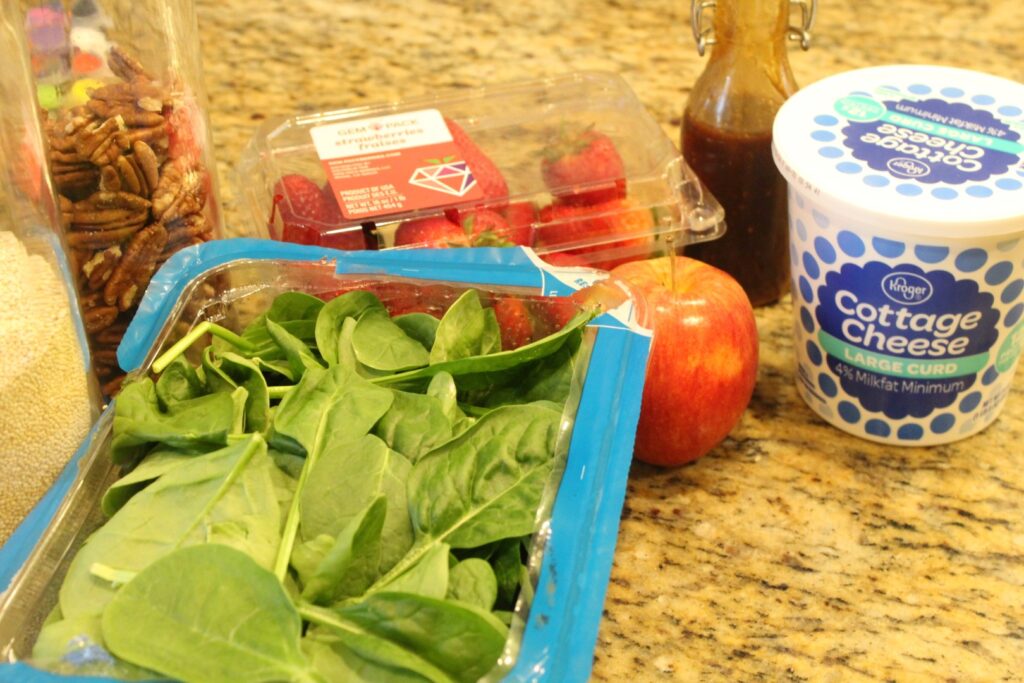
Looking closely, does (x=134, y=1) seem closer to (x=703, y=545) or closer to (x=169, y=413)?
(x=169, y=413)

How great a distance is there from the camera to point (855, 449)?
0.78m

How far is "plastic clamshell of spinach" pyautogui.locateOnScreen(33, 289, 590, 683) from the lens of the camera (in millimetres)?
454

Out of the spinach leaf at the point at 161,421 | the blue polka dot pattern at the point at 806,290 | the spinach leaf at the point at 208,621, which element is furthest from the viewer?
the blue polka dot pattern at the point at 806,290

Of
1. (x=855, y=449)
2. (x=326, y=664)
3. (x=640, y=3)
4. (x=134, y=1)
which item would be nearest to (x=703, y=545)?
(x=855, y=449)

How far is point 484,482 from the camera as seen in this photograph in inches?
21.4

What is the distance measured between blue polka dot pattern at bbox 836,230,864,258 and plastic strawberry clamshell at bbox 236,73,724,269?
11 cm

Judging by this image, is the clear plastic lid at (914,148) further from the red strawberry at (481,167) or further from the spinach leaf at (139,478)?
the spinach leaf at (139,478)

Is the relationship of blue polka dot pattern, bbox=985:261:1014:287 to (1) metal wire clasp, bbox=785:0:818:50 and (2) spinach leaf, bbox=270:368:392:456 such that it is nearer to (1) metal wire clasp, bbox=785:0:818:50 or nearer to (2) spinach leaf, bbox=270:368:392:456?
(1) metal wire clasp, bbox=785:0:818:50

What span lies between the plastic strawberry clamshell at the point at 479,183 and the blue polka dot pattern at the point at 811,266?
0.07 m

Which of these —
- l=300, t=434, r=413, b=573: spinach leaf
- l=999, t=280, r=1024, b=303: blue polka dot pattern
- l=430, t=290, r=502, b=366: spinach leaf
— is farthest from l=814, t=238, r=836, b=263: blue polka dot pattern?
l=300, t=434, r=413, b=573: spinach leaf

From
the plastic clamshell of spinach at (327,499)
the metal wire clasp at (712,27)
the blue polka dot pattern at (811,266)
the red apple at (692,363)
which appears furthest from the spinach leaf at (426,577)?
the metal wire clasp at (712,27)

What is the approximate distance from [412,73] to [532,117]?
1.03 ft

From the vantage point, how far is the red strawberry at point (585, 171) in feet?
2.69

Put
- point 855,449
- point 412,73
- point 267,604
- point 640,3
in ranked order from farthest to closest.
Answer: point 640,3 < point 412,73 < point 855,449 < point 267,604
